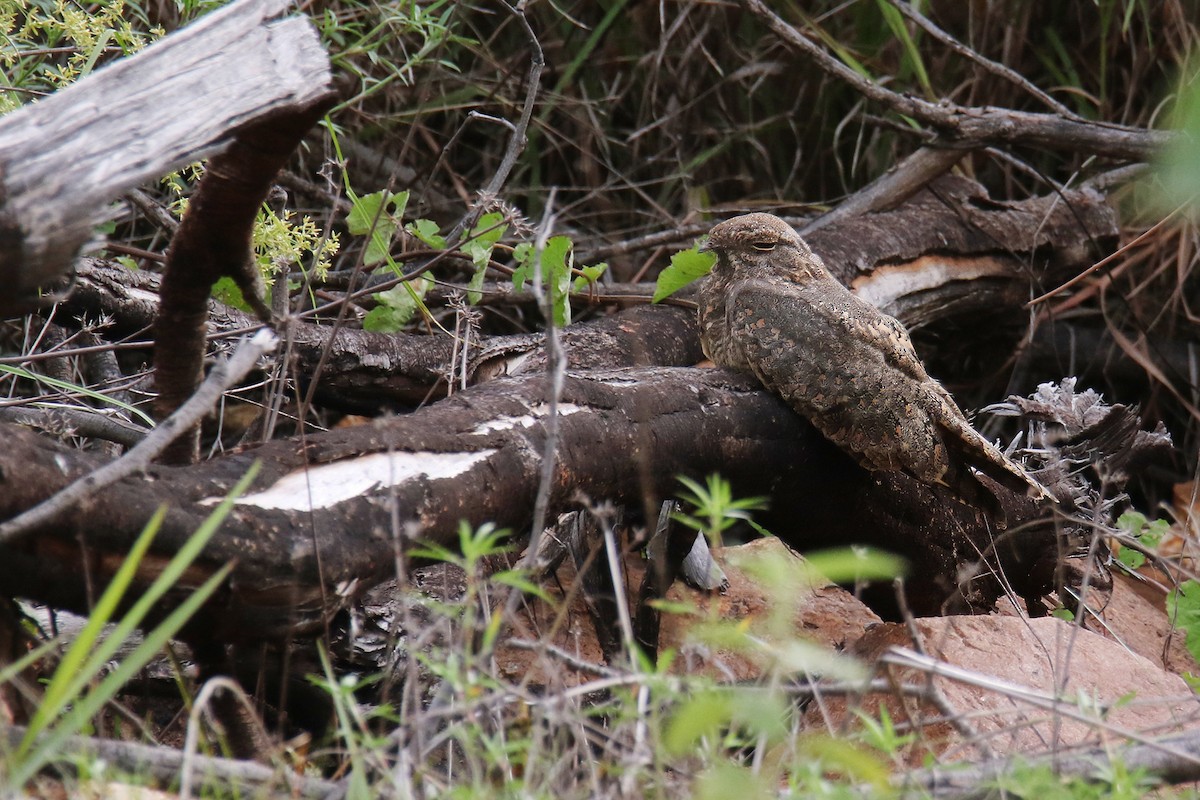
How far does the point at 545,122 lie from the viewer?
187 inches

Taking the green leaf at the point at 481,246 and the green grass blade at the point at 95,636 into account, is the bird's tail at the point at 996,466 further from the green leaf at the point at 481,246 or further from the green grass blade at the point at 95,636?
the green grass blade at the point at 95,636

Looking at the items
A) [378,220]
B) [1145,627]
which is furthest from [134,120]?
[1145,627]

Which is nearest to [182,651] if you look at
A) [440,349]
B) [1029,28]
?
[440,349]

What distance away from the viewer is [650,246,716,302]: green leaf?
3049mm

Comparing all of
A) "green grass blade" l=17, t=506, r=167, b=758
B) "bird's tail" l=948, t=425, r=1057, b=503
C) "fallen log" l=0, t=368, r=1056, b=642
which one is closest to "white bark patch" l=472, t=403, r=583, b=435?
"fallen log" l=0, t=368, r=1056, b=642

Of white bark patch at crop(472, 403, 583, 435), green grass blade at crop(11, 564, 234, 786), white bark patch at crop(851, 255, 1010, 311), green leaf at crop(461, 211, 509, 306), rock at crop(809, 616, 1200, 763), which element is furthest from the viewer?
white bark patch at crop(851, 255, 1010, 311)

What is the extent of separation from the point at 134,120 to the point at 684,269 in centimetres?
175

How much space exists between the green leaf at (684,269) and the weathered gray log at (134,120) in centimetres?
→ 147

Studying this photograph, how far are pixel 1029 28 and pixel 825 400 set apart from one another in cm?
300

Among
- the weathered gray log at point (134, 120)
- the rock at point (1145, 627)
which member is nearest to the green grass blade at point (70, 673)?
the weathered gray log at point (134, 120)

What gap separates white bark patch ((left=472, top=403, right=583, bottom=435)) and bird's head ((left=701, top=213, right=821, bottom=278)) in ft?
3.36

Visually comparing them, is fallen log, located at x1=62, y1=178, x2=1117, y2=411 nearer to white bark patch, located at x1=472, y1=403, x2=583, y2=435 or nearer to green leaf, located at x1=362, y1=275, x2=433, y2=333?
green leaf, located at x1=362, y1=275, x2=433, y2=333

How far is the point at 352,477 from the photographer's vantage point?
1815mm

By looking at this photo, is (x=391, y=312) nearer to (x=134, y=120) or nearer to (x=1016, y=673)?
(x=134, y=120)
